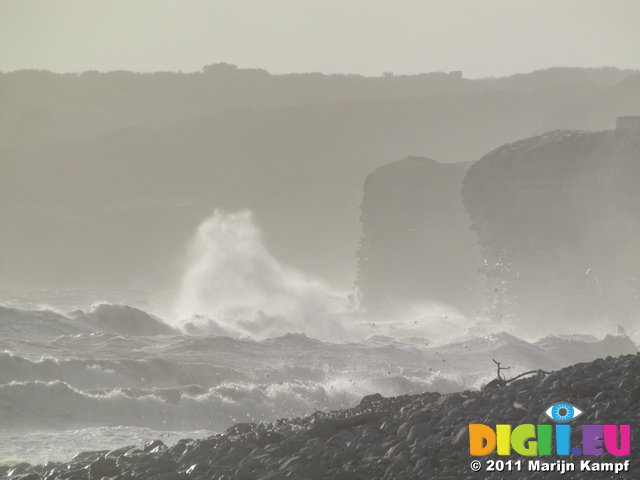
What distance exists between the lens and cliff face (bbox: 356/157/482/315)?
51406mm

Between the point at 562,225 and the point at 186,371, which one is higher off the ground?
the point at 562,225

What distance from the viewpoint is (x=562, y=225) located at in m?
37.2

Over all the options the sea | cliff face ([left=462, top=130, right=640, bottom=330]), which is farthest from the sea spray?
cliff face ([left=462, top=130, right=640, bottom=330])

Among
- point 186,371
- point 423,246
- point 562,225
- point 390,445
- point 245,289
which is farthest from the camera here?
point 423,246

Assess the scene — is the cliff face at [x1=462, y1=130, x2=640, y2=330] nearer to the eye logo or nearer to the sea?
the sea

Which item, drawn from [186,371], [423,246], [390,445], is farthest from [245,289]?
[390,445]

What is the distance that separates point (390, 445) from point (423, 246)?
44120 millimetres

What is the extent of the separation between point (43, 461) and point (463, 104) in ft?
406

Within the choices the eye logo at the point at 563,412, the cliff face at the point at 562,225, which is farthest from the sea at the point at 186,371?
the eye logo at the point at 563,412

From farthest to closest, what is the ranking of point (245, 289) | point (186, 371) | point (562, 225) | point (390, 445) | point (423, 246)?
point (423, 246) → point (245, 289) → point (562, 225) → point (186, 371) → point (390, 445)

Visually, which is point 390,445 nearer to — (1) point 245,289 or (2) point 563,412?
(2) point 563,412

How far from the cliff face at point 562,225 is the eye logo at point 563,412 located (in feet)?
90.0

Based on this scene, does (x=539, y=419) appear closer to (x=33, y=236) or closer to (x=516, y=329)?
(x=516, y=329)

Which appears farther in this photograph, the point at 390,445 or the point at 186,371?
the point at 186,371
